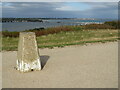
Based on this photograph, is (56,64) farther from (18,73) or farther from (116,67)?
(116,67)

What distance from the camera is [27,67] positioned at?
288 inches

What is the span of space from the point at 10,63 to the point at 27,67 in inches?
68.2

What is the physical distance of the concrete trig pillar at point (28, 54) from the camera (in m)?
7.24

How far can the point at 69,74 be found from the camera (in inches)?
279

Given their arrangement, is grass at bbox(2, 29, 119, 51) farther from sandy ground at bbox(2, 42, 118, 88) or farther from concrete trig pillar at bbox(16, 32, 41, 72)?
concrete trig pillar at bbox(16, 32, 41, 72)

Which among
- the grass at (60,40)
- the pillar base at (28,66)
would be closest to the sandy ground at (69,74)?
the pillar base at (28,66)

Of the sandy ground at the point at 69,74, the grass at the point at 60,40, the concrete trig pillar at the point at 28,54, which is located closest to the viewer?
the sandy ground at the point at 69,74

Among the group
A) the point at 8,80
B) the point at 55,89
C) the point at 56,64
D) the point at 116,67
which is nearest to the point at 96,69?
the point at 116,67

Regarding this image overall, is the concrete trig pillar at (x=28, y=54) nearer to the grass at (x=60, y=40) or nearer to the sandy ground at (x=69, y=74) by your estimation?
the sandy ground at (x=69, y=74)

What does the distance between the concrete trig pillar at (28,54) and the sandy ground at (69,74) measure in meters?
0.21

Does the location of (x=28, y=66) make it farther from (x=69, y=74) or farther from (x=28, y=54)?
(x=69, y=74)

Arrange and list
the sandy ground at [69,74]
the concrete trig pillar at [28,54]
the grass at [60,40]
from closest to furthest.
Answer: the sandy ground at [69,74] < the concrete trig pillar at [28,54] < the grass at [60,40]

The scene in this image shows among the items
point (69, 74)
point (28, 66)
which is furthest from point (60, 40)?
point (69, 74)

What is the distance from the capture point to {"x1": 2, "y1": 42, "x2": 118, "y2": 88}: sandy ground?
625cm
